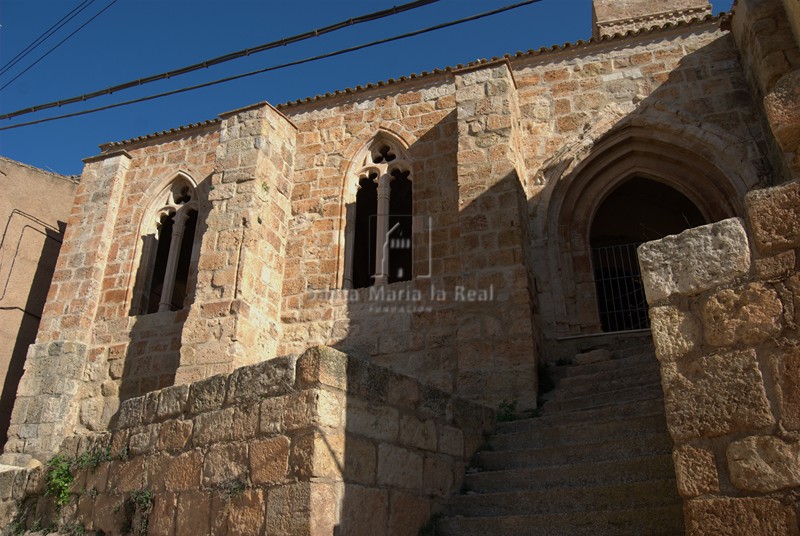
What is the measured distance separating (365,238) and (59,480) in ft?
24.1

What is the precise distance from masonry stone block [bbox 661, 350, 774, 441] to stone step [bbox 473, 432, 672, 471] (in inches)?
69.8

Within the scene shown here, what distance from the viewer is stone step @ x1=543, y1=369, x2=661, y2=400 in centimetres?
584

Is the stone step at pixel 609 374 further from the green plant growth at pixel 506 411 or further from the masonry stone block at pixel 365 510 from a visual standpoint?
the masonry stone block at pixel 365 510

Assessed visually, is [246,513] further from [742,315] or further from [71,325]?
[71,325]

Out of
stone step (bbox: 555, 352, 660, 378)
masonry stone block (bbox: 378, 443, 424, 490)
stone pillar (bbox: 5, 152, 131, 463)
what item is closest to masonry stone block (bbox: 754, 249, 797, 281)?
masonry stone block (bbox: 378, 443, 424, 490)

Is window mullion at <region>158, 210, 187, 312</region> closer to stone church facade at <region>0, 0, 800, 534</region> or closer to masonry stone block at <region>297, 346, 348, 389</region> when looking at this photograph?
stone church facade at <region>0, 0, 800, 534</region>

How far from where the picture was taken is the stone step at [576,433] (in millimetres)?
4738

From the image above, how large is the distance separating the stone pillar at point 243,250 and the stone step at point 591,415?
378 cm

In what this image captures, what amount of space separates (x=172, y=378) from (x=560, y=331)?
5232 mm

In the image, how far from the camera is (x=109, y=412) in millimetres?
9531

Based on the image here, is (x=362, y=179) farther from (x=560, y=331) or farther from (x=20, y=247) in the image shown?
(x=20, y=247)

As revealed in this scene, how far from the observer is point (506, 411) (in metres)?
6.29

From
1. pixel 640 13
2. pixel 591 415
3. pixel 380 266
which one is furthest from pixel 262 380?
pixel 640 13

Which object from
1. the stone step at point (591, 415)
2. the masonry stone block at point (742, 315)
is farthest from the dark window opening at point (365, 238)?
the masonry stone block at point (742, 315)
